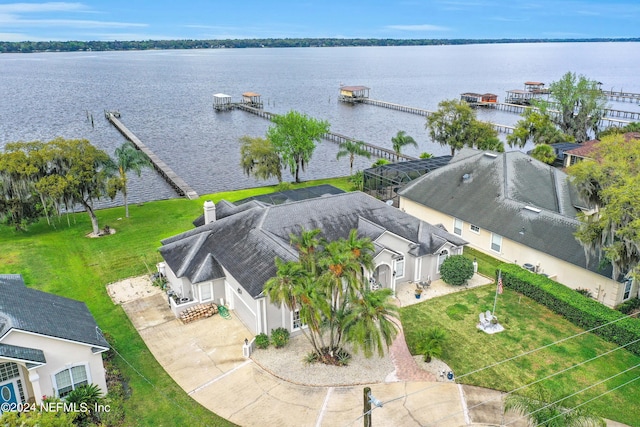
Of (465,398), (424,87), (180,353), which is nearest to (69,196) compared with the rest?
(180,353)

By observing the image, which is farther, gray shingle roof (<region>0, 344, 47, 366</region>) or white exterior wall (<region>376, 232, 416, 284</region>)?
white exterior wall (<region>376, 232, 416, 284</region>)

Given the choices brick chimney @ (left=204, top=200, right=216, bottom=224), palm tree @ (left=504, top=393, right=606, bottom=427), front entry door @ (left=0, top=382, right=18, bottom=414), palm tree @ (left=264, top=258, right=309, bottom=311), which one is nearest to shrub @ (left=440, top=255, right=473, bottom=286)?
palm tree @ (left=504, top=393, right=606, bottom=427)

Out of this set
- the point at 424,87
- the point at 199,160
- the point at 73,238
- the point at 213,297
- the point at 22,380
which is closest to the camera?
the point at 22,380

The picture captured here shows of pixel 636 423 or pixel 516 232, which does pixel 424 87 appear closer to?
pixel 516 232

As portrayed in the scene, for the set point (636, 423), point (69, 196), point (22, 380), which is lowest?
point (636, 423)

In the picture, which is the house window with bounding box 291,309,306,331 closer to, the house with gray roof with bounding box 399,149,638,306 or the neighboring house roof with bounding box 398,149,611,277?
the house with gray roof with bounding box 399,149,638,306

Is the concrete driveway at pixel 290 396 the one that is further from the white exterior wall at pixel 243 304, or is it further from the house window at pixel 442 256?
the house window at pixel 442 256

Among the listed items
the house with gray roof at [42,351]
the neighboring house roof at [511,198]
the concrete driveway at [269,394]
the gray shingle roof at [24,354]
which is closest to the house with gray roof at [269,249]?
the concrete driveway at [269,394]
